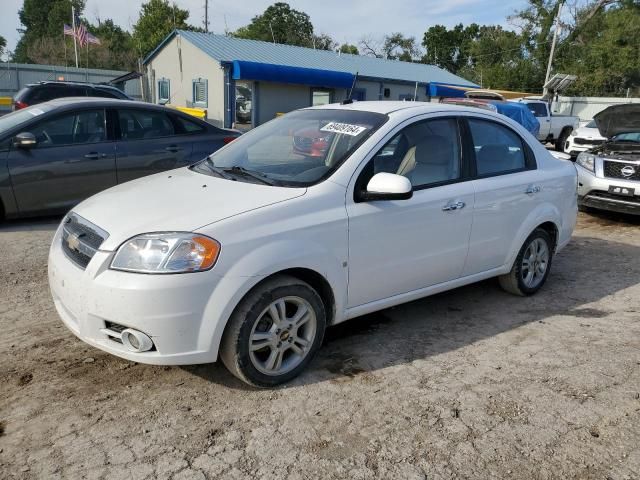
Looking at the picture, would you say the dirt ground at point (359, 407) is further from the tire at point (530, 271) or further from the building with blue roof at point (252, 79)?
the building with blue roof at point (252, 79)

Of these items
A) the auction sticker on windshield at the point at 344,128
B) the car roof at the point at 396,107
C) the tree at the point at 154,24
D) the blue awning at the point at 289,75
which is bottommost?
the auction sticker on windshield at the point at 344,128

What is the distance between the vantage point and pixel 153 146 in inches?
276

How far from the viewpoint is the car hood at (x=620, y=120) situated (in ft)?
31.1

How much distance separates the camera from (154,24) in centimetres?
4400

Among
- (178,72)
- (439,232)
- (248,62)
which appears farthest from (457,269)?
(178,72)

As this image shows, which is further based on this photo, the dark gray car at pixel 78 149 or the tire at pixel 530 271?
the dark gray car at pixel 78 149

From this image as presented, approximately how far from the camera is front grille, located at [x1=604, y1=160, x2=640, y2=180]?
7895 mm

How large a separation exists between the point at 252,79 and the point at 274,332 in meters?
22.6

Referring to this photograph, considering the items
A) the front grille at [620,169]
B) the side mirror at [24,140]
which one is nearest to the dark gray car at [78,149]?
the side mirror at [24,140]

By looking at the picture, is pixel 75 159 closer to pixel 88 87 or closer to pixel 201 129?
pixel 201 129

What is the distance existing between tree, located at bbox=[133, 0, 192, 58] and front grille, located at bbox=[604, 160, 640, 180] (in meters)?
42.1

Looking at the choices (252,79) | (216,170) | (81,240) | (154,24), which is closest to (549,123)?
(252,79)

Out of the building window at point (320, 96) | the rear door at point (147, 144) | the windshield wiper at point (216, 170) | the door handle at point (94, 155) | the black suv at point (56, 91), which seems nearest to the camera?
the windshield wiper at point (216, 170)

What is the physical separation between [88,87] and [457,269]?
12.3m
